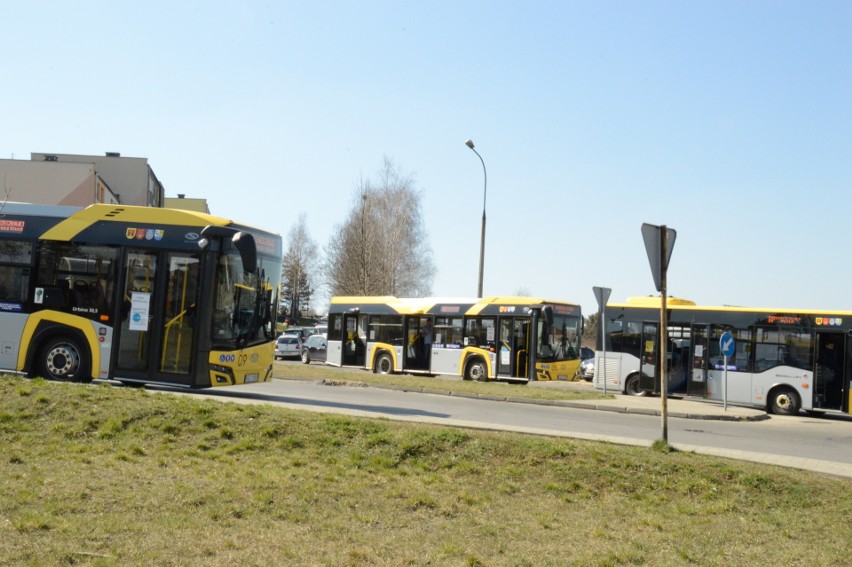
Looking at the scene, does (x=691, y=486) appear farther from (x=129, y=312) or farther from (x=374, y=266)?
(x=374, y=266)

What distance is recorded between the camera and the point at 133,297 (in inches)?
647

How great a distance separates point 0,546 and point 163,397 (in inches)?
237

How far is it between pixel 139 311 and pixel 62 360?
74.4 inches

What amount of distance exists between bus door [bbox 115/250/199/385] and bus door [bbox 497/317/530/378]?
1550cm

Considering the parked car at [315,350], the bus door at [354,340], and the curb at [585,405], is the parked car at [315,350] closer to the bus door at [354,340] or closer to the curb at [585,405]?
the bus door at [354,340]

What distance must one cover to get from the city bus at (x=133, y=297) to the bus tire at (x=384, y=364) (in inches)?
661

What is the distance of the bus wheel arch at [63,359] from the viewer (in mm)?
16438

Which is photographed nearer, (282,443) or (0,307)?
(282,443)

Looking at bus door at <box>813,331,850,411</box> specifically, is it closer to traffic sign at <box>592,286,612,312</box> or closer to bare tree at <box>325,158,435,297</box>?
traffic sign at <box>592,286,612,312</box>

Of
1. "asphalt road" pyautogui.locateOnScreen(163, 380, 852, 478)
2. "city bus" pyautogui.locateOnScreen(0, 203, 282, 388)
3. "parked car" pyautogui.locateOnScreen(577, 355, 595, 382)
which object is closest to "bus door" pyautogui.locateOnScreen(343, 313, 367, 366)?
"asphalt road" pyautogui.locateOnScreen(163, 380, 852, 478)

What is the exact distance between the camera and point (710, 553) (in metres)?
6.59

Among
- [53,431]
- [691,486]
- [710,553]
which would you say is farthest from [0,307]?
[710,553]

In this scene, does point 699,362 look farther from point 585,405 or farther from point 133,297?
point 133,297

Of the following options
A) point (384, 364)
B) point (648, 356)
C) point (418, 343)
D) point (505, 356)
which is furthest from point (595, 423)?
point (384, 364)
